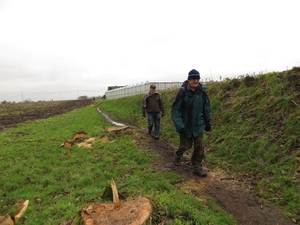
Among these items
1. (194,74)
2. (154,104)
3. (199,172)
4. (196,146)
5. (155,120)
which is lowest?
Answer: (199,172)

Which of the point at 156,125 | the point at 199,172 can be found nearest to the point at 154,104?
the point at 156,125

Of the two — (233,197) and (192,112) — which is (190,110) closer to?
(192,112)

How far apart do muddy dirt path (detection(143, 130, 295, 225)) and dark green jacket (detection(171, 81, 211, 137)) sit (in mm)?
1256

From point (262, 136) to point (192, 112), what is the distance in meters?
2.89

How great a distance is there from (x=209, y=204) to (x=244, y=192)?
114 cm

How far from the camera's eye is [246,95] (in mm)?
10484

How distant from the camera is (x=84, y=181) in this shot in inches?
278

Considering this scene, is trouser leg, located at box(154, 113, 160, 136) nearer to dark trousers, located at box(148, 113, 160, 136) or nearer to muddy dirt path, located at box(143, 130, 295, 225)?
dark trousers, located at box(148, 113, 160, 136)

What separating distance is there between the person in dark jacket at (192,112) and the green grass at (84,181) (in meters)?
1.11

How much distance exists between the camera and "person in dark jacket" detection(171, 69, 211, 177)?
240 inches

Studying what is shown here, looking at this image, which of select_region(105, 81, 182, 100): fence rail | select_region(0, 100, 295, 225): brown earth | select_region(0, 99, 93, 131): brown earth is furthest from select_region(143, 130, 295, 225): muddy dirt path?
select_region(105, 81, 182, 100): fence rail

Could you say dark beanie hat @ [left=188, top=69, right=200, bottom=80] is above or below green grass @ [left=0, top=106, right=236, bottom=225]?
above

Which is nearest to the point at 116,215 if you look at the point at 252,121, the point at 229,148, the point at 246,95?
the point at 229,148

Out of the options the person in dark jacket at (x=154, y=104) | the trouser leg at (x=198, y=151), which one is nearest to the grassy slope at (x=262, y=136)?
the trouser leg at (x=198, y=151)
